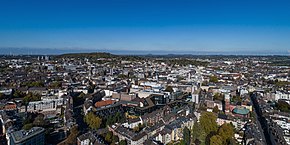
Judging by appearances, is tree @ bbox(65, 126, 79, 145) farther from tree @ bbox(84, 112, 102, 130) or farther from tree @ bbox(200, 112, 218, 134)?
tree @ bbox(200, 112, 218, 134)

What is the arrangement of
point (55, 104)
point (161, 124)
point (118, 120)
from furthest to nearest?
point (55, 104), point (118, 120), point (161, 124)

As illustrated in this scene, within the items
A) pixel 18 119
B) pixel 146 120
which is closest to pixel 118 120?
pixel 146 120

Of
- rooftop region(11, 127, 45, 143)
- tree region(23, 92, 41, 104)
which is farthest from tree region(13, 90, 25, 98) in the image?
rooftop region(11, 127, 45, 143)

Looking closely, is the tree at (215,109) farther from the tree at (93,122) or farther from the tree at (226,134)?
the tree at (93,122)

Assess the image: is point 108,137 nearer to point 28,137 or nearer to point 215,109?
point 28,137

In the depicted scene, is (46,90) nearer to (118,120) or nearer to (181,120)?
(118,120)

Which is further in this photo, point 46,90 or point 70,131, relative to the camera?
point 46,90

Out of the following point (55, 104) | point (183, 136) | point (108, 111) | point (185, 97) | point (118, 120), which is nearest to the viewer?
point (183, 136)

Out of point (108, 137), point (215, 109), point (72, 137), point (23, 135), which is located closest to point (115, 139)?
point (108, 137)
